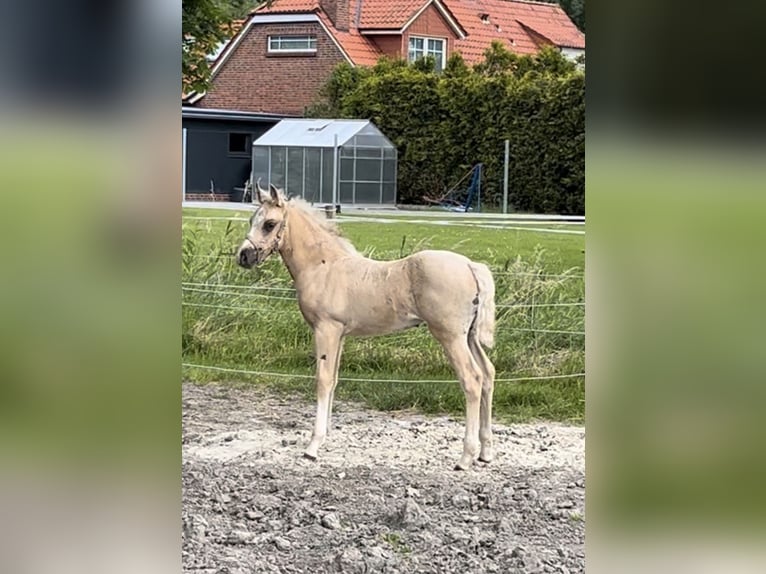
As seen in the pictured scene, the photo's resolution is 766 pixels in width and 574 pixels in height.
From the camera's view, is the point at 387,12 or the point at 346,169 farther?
the point at 387,12

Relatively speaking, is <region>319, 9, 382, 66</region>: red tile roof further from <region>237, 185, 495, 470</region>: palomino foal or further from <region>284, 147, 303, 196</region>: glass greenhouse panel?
<region>237, 185, 495, 470</region>: palomino foal

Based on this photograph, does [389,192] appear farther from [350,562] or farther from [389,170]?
[350,562]

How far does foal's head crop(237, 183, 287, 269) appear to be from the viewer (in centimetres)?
525

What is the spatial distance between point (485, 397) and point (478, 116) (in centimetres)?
118

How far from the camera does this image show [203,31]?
5449 mm

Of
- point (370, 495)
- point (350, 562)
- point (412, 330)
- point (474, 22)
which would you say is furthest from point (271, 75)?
point (350, 562)

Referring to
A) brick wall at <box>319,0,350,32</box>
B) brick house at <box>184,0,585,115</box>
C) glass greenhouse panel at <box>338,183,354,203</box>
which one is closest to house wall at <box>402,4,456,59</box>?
brick house at <box>184,0,585,115</box>

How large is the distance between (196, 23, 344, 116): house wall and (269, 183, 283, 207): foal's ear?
0.34 m

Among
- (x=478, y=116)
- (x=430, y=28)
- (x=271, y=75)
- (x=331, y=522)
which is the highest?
(x=430, y=28)

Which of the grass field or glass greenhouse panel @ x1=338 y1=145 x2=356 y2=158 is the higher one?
glass greenhouse panel @ x1=338 y1=145 x2=356 y2=158
